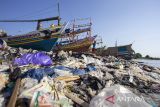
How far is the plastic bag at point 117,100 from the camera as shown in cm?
418

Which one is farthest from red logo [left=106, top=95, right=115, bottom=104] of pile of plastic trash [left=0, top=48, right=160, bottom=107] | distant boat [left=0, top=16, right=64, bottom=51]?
distant boat [left=0, top=16, right=64, bottom=51]

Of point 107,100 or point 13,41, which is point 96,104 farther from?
point 13,41

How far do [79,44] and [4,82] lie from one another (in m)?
15.6

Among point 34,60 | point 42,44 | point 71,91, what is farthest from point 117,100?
point 42,44

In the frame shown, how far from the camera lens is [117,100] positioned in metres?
4.27

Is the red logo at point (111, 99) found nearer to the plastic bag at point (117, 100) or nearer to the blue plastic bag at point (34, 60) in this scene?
the plastic bag at point (117, 100)

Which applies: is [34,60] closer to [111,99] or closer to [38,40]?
[111,99]

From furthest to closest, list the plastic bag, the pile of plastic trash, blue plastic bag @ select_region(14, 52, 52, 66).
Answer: blue plastic bag @ select_region(14, 52, 52, 66) → the pile of plastic trash → the plastic bag

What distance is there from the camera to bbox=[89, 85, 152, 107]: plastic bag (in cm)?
418

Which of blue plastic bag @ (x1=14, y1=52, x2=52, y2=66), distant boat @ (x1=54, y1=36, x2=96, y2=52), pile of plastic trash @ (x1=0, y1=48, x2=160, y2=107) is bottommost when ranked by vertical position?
pile of plastic trash @ (x1=0, y1=48, x2=160, y2=107)

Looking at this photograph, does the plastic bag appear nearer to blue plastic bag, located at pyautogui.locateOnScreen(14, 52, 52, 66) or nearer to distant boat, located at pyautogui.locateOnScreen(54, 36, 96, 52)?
blue plastic bag, located at pyautogui.locateOnScreen(14, 52, 52, 66)

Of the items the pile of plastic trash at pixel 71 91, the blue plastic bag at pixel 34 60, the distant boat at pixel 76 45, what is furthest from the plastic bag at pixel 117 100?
the distant boat at pixel 76 45

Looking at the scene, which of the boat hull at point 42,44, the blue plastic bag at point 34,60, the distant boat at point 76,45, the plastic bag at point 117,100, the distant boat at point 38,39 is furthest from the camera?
the distant boat at point 76,45

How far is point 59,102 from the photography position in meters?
4.95
